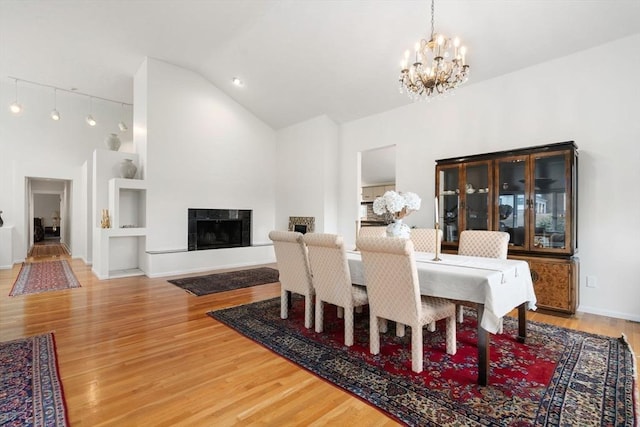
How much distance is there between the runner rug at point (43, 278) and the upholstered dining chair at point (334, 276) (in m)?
4.20

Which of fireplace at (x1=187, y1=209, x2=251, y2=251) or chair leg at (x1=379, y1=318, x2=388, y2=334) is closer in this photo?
chair leg at (x1=379, y1=318, x2=388, y2=334)

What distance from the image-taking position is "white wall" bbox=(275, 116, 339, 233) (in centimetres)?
637

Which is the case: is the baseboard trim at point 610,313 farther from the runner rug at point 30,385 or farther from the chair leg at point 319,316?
the runner rug at point 30,385

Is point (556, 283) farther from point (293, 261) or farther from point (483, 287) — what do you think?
point (293, 261)

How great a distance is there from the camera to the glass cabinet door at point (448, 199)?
4.32 meters

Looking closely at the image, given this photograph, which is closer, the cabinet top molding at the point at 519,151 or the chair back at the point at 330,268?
the chair back at the point at 330,268

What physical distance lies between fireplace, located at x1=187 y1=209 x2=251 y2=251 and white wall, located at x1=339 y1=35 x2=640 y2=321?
4675 mm

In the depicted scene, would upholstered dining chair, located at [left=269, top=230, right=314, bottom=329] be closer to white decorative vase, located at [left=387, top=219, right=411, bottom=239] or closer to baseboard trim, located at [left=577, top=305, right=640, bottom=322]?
white decorative vase, located at [left=387, top=219, right=411, bottom=239]

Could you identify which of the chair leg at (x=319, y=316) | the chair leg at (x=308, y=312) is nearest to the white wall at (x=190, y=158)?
the chair leg at (x=308, y=312)

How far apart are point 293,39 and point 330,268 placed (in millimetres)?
3673

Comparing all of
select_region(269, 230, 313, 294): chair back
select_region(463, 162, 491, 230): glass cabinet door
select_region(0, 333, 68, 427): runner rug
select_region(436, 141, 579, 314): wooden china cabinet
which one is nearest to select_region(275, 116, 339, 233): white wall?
select_region(436, 141, 579, 314): wooden china cabinet

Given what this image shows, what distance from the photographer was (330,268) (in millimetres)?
2701

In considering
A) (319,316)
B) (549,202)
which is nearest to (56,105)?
(319,316)

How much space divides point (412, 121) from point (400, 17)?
5.74 ft
